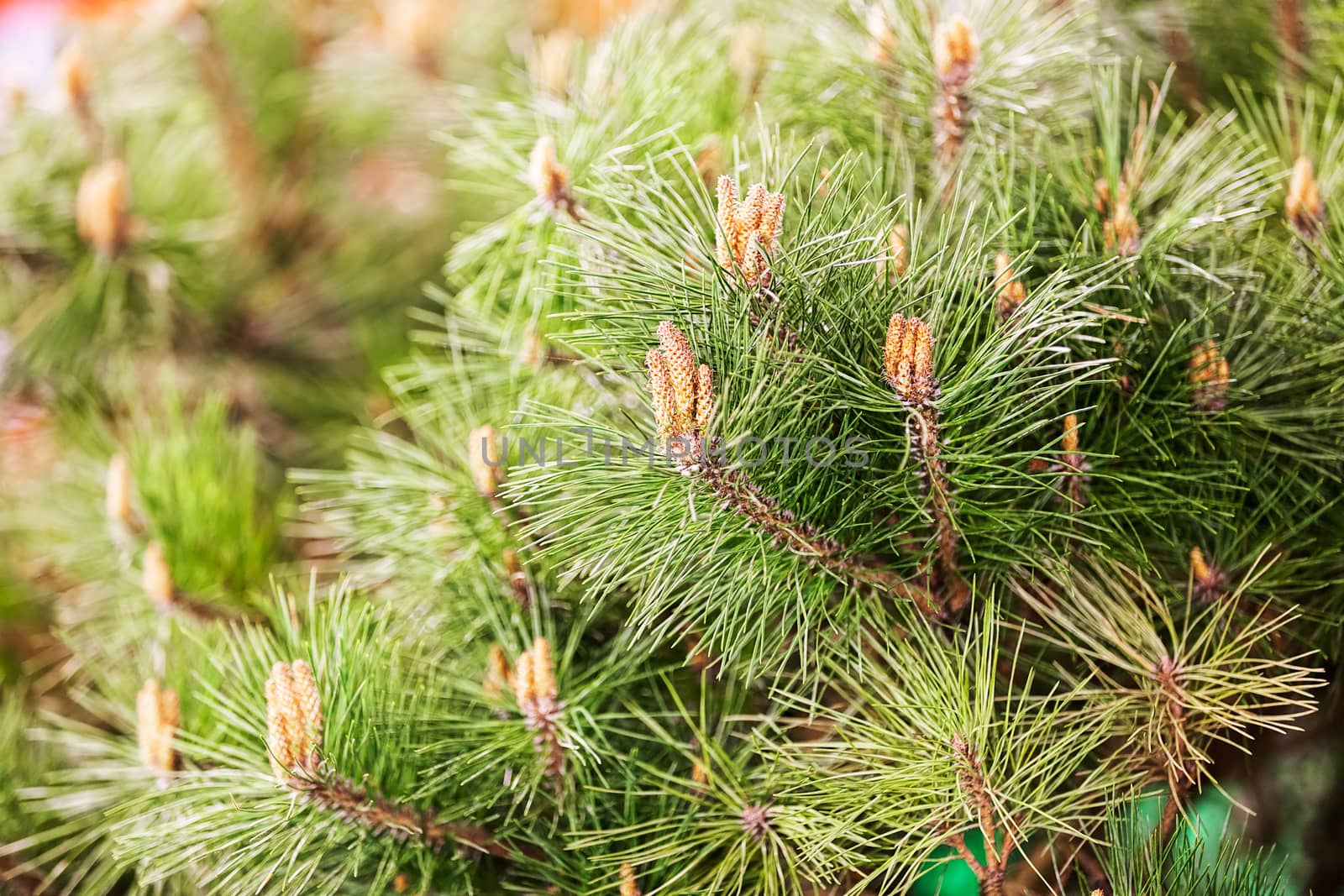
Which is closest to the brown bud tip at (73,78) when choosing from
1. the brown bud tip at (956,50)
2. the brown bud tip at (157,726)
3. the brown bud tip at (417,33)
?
the brown bud tip at (417,33)

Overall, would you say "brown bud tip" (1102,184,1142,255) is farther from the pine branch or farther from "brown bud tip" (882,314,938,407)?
the pine branch

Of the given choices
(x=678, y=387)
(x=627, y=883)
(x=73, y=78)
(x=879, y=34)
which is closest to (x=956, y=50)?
(x=879, y=34)

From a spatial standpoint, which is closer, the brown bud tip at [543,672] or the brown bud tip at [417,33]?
the brown bud tip at [543,672]

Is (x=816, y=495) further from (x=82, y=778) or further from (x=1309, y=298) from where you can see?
(x=82, y=778)

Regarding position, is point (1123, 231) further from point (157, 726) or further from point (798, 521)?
point (157, 726)

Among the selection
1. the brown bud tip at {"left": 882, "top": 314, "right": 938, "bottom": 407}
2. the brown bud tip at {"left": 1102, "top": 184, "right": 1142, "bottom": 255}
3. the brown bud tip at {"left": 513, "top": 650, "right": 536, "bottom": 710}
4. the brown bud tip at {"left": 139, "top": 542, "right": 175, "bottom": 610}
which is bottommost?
the brown bud tip at {"left": 139, "top": 542, "right": 175, "bottom": 610}

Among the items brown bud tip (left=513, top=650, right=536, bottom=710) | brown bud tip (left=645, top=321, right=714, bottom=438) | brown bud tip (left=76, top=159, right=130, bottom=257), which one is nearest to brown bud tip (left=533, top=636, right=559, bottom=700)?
brown bud tip (left=513, top=650, right=536, bottom=710)

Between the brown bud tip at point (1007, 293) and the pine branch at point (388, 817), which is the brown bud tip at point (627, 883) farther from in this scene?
the brown bud tip at point (1007, 293)
